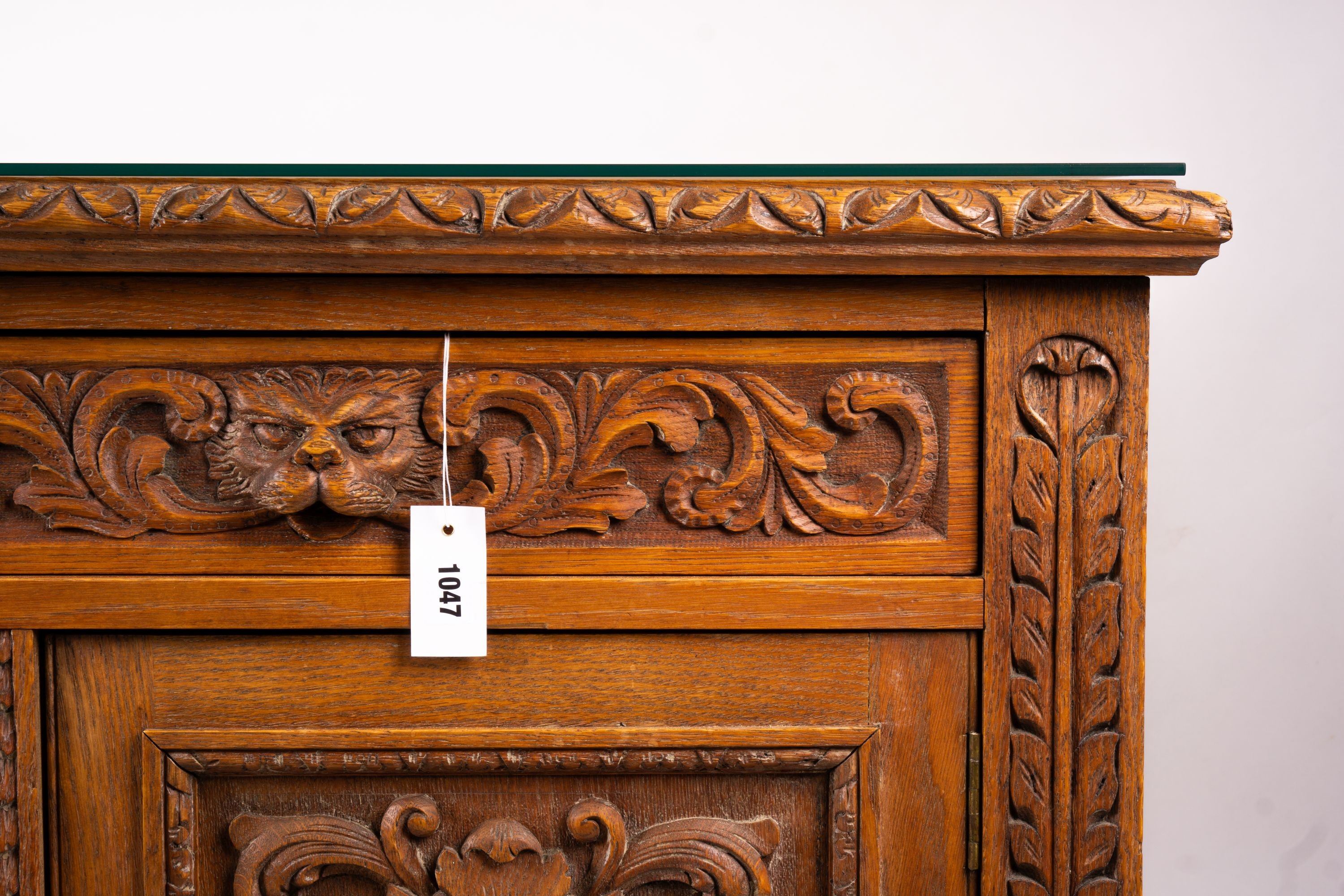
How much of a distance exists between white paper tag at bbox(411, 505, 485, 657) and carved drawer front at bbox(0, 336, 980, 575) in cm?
2

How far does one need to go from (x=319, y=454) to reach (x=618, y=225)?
23 cm

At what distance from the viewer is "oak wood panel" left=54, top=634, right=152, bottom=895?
580 mm

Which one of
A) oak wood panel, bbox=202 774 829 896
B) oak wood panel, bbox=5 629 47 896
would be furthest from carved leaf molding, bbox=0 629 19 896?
oak wood panel, bbox=202 774 829 896

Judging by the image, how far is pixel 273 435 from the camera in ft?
1.90

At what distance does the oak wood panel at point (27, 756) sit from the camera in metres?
0.57

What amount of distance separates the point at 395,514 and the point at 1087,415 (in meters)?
0.44

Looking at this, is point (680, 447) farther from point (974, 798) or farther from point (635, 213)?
point (974, 798)

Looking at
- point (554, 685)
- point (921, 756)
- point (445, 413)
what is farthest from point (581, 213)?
point (921, 756)

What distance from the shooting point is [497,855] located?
59 cm

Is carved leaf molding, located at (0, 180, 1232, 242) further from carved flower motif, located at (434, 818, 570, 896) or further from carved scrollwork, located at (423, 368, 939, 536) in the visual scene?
carved flower motif, located at (434, 818, 570, 896)

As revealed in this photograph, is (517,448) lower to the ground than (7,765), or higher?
higher

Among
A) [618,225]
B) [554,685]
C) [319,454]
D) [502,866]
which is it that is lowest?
[502,866]

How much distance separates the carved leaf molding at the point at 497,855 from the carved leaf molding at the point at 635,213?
0.37m

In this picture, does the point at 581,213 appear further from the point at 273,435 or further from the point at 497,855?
the point at 497,855
